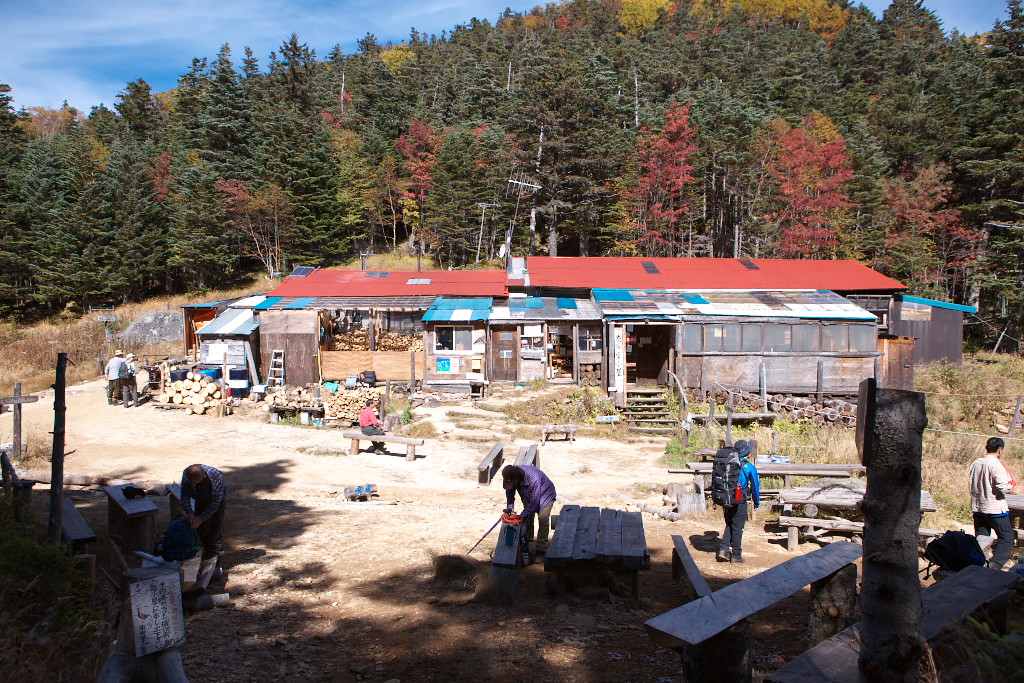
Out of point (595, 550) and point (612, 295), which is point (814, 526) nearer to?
point (595, 550)

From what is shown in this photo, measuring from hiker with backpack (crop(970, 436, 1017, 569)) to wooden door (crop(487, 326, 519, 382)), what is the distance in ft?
52.3

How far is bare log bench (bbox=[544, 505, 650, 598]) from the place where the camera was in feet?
19.4

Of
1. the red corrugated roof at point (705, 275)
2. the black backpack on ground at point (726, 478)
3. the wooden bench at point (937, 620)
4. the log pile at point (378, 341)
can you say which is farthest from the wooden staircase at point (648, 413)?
the wooden bench at point (937, 620)

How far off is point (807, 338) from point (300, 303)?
18.9 m

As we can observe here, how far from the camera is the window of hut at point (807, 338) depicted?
824 inches

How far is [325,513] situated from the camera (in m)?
9.27

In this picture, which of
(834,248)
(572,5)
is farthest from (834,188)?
(572,5)

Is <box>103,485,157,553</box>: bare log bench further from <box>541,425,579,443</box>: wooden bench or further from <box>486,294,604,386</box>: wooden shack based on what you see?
<box>486,294,604,386</box>: wooden shack

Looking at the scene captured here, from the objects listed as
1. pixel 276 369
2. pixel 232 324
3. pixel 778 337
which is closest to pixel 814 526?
pixel 778 337

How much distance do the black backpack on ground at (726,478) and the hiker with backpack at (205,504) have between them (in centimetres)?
622

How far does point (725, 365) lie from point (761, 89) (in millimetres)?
37869

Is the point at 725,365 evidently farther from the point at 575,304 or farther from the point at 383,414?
the point at 383,414

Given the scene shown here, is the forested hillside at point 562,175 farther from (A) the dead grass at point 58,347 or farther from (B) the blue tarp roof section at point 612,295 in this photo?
(B) the blue tarp roof section at point 612,295

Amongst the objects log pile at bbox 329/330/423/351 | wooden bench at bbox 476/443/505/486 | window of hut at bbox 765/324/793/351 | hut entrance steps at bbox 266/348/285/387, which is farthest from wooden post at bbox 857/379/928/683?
log pile at bbox 329/330/423/351
